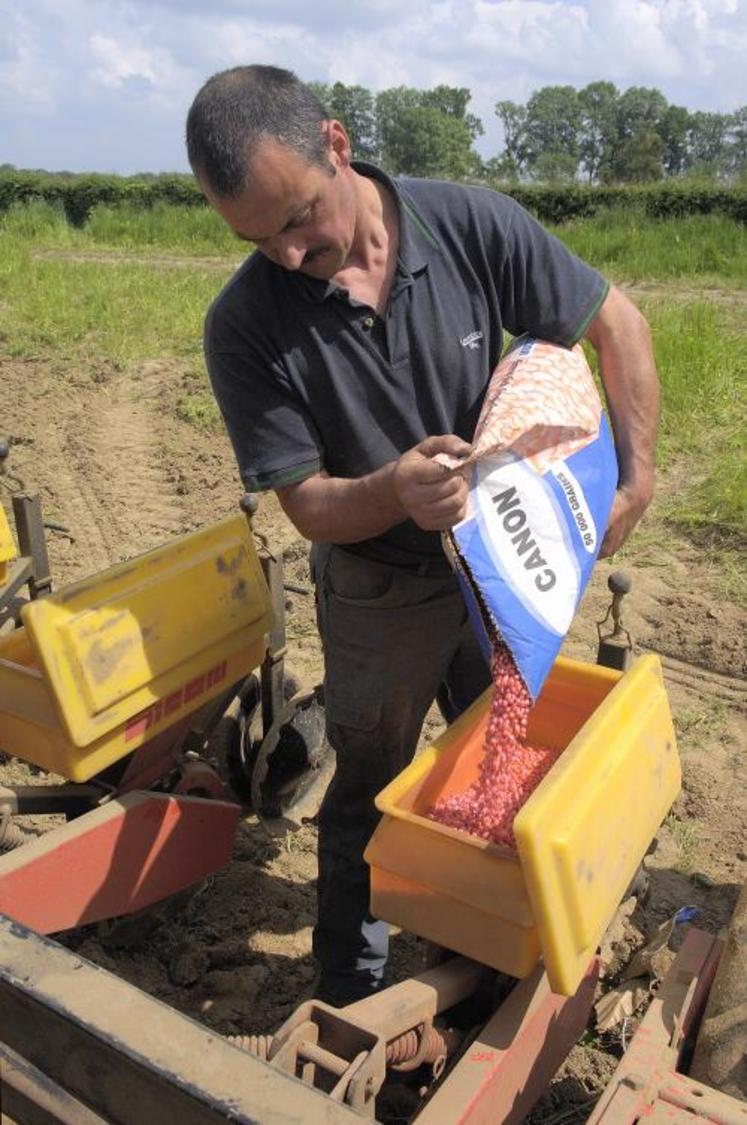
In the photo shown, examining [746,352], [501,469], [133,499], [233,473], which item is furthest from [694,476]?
[501,469]

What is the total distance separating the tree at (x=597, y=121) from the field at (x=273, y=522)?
75919 mm

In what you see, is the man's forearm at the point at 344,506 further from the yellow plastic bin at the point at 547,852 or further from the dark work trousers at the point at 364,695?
the yellow plastic bin at the point at 547,852

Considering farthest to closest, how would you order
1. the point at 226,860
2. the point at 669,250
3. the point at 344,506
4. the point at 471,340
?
the point at 669,250 < the point at 226,860 < the point at 471,340 < the point at 344,506

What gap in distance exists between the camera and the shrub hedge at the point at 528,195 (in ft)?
75.9

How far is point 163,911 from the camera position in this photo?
9.57 feet

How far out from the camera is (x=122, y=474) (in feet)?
22.7

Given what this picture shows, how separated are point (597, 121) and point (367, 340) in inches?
3636

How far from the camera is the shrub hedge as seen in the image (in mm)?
23141

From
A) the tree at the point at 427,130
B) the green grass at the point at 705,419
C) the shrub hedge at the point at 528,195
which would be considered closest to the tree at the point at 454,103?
the tree at the point at 427,130

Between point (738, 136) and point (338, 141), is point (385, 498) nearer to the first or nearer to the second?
point (338, 141)

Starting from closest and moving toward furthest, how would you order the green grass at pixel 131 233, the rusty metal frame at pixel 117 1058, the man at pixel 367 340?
the rusty metal frame at pixel 117 1058
the man at pixel 367 340
the green grass at pixel 131 233

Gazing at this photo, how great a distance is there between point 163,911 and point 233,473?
13.7 feet

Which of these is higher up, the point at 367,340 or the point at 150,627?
the point at 367,340

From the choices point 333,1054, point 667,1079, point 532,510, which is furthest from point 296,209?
point 667,1079
